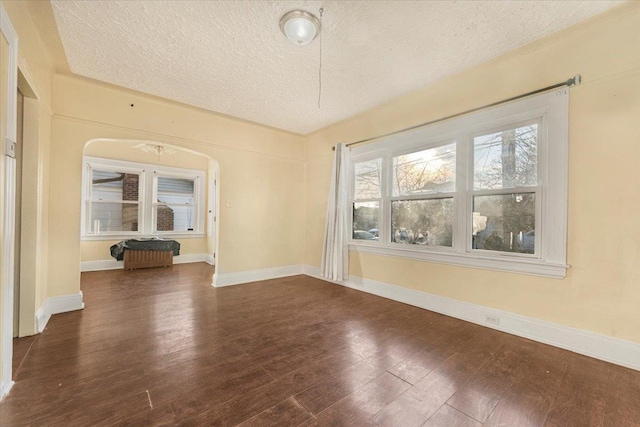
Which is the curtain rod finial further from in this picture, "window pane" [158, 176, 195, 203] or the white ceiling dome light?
"window pane" [158, 176, 195, 203]

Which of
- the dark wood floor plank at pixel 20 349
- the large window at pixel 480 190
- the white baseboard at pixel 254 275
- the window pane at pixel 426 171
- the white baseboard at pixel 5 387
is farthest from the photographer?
the white baseboard at pixel 254 275

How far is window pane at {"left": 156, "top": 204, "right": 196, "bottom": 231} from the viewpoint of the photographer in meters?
6.36

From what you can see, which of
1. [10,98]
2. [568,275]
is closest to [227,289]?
[10,98]

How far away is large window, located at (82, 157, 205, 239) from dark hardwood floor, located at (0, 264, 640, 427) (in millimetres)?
3389

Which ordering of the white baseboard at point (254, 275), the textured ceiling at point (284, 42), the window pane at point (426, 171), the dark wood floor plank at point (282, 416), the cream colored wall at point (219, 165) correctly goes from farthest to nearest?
the white baseboard at point (254, 275), the window pane at point (426, 171), the cream colored wall at point (219, 165), the textured ceiling at point (284, 42), the dark wood floor plank at point (282, 416)

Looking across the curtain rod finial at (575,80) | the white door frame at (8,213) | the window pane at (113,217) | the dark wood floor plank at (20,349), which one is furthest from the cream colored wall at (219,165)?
the curtain rod finial at (575,80)

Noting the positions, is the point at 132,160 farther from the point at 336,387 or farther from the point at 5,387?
the point at 336,387

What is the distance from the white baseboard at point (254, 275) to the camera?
166 inches

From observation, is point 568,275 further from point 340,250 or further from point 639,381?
point 340,250

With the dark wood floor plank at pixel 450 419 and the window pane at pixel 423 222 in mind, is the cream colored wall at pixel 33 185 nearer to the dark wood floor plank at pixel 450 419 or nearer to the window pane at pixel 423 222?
the dark wood floor plank at pixel 450 419

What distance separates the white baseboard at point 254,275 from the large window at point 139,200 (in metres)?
2.95

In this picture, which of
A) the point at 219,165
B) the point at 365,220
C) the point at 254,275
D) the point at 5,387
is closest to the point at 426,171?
the point at 365,220

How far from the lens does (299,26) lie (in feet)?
6.99

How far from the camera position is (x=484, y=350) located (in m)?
2.24
